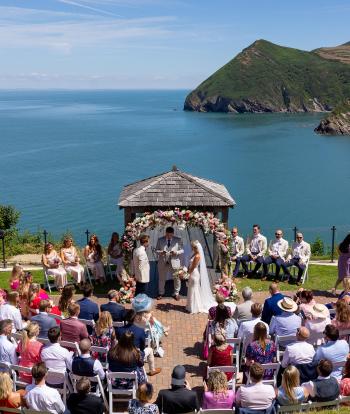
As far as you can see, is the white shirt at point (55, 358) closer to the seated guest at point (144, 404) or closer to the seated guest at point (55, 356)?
the seated guest at point (55, 356)

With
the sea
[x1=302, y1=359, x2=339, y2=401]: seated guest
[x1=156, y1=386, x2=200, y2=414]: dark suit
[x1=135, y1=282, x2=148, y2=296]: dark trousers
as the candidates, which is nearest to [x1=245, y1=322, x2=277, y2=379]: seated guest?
[x1=302, y1=359, x2=339, y2=401]: seated guest

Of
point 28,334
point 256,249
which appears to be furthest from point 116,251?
point 28,334

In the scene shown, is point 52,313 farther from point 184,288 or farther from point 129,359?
point 184,288

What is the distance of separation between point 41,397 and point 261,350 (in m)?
3.25

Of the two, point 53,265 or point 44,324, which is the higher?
point 44,324

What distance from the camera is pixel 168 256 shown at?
13.7m

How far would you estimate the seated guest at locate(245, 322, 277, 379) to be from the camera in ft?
26.7

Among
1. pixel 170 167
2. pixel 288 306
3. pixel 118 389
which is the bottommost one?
pixel 170 167

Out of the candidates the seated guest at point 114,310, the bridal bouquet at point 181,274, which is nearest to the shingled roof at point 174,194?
the bridal bouquet at point 181,274

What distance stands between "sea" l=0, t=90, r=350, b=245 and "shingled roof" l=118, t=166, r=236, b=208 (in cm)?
2556

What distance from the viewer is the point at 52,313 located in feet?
32.1

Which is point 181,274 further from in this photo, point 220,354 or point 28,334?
point 28,334

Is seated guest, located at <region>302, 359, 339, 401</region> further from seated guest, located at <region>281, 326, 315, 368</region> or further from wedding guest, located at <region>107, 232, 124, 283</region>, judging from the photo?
wedding guest, located at <region>107, 232, 124, 283</region>

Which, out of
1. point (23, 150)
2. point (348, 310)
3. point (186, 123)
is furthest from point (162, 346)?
point (186, 123)
